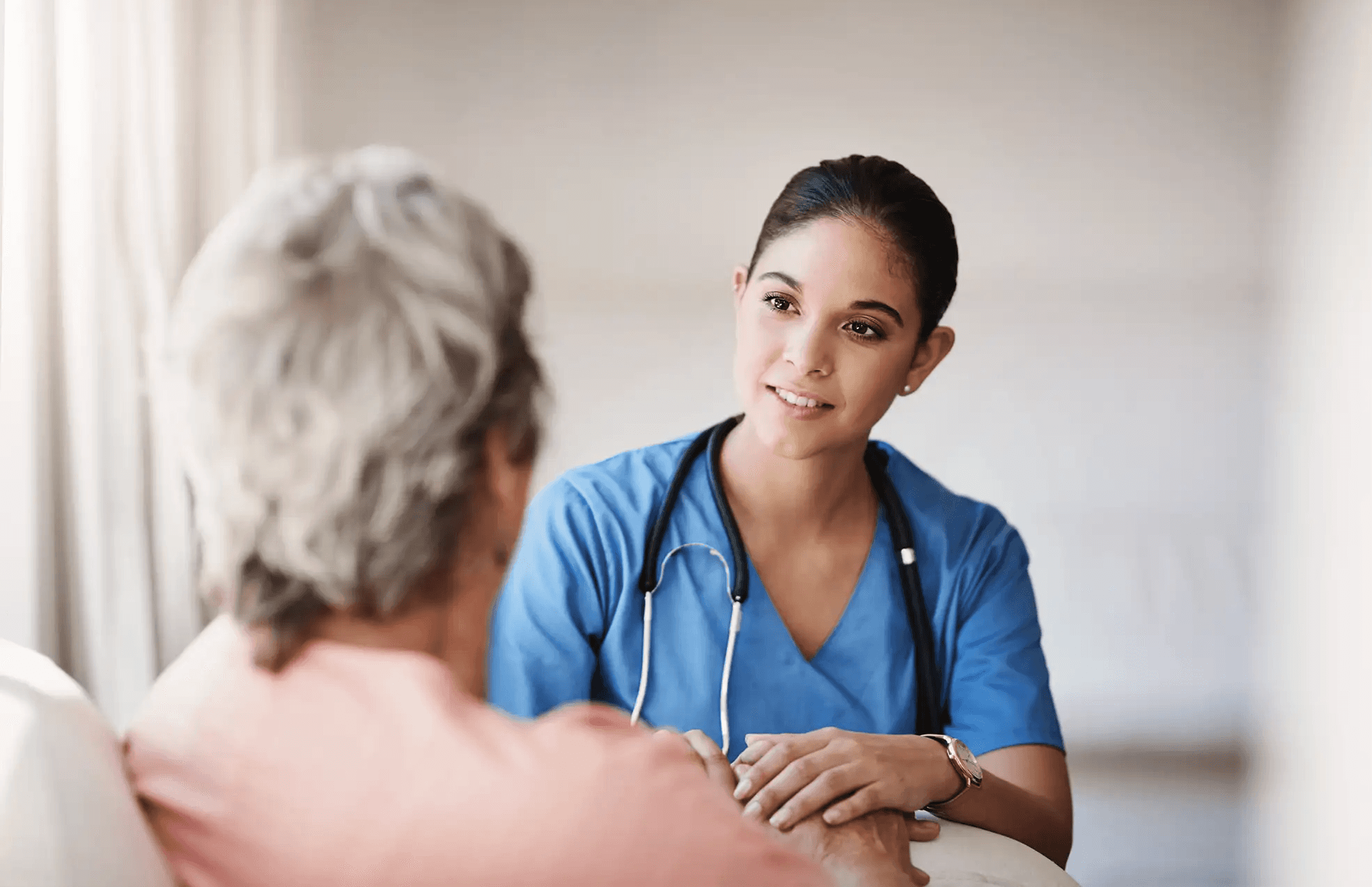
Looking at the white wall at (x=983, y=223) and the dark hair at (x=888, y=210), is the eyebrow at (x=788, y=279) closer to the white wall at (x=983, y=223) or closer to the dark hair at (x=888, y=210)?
the dark hair at (x=888, y=210)

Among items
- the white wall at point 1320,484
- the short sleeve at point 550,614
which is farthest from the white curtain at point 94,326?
the white wall at point 1320,484

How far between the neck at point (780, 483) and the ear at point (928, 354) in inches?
3.1

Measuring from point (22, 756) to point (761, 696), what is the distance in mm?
605

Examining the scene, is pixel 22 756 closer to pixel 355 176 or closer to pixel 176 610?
pixel 355 176

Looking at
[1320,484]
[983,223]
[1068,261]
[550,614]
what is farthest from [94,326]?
[1320,484]

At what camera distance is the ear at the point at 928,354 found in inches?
38.7

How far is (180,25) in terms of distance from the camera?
3.58 ft

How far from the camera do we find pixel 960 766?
86 centimetres

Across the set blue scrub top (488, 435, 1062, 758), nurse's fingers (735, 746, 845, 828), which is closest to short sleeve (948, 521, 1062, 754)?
blue scrub top (488, 435, 1062, 758)

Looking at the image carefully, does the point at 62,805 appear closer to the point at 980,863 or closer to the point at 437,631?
the point at 437,631

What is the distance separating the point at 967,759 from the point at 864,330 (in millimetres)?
380

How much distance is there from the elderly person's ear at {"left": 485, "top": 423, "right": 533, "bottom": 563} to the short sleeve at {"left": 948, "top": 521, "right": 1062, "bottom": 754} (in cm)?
59

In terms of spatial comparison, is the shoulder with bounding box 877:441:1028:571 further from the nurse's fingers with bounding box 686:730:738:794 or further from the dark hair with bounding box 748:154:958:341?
the nurse's fingers with bounding box 686:730:738:794

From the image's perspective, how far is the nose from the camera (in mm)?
928
